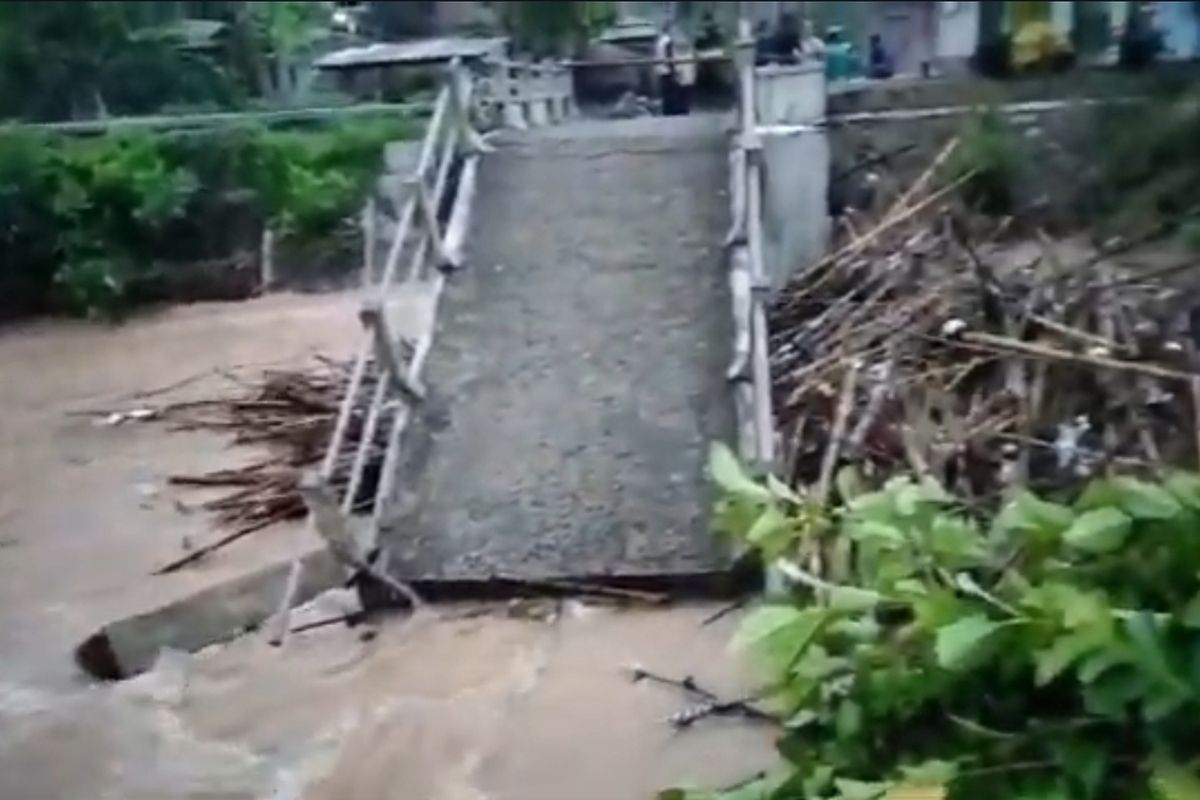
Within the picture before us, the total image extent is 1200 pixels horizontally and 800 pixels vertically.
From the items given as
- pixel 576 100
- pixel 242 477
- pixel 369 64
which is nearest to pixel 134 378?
pixel 369 64

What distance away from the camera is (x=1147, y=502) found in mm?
1105

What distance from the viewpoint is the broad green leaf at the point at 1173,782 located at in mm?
1020

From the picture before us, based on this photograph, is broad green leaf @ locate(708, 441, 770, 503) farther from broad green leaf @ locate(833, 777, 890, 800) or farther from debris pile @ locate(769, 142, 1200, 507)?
debris pile @ locate(769, 142, 1200, 507)

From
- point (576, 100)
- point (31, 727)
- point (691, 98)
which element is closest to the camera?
point (31, 727)

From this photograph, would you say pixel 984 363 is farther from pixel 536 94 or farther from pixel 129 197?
pixel 129 197

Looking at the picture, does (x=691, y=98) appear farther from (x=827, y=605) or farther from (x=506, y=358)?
(x=827, y=605)

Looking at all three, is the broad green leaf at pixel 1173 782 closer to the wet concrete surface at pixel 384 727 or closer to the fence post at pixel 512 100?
the wet concrete surface at pixel 384 727

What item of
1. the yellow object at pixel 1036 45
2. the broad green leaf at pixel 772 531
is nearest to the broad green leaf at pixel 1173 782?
the broad green leaf at pixel 772 531

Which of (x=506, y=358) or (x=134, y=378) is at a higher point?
(x=134, y=378)

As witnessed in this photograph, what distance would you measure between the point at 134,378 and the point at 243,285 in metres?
0.24

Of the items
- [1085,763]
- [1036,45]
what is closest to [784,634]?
[1085,763]

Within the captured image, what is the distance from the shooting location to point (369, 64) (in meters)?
2.07

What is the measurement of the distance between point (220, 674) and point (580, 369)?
1.19m

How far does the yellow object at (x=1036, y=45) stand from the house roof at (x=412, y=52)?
1.82 metres
